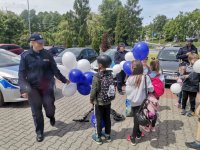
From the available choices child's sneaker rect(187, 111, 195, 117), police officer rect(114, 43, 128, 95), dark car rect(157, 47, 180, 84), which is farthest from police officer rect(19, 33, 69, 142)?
dark car rect(157, 47, 180, 84)

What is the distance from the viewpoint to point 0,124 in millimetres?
5059

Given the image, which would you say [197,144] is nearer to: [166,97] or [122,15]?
[166,97]

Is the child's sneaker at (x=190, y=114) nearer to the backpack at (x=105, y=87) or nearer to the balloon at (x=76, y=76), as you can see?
the backpack at (x=105, y=87)

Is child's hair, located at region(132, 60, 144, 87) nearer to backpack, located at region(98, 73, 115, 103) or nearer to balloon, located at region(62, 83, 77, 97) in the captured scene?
backpack, located at region(98, 73, 115, 103)

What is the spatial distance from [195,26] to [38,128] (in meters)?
57.8

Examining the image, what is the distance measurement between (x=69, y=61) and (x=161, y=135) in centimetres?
242

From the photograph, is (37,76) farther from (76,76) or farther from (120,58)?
(120,58)

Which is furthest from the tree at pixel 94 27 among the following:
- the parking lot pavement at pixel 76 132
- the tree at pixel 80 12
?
the parking lot pavement at pixel 76 132

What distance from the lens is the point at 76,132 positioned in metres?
4.70

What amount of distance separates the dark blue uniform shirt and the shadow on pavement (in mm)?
1795

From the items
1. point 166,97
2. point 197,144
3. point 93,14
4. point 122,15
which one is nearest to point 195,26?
point 122,15

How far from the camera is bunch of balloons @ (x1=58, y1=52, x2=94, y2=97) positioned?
4.47 m

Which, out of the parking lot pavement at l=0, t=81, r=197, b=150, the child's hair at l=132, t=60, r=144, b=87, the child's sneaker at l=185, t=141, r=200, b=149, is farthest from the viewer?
the parking lot pavement at l=0, t=81, r=197, b=150

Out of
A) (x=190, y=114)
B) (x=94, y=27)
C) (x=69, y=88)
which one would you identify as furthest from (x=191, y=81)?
(x=94, y=27)
